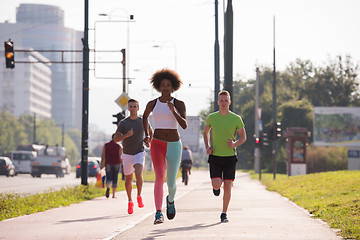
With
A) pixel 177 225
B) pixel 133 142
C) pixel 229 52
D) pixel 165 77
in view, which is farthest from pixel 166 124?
pixel 229 52

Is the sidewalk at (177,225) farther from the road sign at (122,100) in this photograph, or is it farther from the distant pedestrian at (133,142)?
the road sign at (122,100)

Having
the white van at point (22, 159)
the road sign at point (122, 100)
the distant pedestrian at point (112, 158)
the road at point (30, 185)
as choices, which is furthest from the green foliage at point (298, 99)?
the distant pedestrian at point (112, 158)

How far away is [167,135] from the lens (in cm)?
1062

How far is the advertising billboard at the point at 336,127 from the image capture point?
68.9 meters

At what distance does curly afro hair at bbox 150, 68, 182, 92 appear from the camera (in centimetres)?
1071

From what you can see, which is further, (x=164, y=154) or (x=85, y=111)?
(x=85, y=111)

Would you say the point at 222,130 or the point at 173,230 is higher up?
the point at 222,130

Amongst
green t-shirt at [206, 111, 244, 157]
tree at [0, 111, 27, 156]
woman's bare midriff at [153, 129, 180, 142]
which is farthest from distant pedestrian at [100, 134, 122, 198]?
tree at [0, 111, 27, 156]

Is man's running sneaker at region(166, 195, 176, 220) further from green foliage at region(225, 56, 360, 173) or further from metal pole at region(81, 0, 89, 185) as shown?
green foliage at region(225, 56, 360, 173)

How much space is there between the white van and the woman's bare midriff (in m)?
51.7

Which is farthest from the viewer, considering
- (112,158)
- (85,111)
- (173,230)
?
(85,111)

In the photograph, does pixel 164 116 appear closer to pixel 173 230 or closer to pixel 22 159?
pixel 173 230

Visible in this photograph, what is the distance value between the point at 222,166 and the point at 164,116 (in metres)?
2.27

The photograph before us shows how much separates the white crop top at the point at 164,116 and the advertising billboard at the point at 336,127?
59.3 meters
